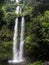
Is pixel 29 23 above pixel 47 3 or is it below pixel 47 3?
below

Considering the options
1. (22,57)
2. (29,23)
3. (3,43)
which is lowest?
(22,57)

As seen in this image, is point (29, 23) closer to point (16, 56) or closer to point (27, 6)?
point (27, 6)

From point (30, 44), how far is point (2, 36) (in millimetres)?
3010

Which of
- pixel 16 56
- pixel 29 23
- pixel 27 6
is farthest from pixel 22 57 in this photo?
pixel 27 6

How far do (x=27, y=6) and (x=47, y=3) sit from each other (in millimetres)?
1864

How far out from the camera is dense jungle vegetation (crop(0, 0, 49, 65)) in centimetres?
1473

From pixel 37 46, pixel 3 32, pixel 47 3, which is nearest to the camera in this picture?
pixel 37 46

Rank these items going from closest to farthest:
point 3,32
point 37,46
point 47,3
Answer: point 37,46
point 47,3
point 3,32

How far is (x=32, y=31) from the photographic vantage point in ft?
50.7

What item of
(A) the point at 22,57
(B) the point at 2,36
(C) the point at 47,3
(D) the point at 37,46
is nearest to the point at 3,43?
(B) the point at 2,36

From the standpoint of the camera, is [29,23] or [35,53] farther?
[29,23]

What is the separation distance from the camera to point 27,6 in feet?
56.6

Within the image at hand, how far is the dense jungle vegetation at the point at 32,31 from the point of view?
580 inches

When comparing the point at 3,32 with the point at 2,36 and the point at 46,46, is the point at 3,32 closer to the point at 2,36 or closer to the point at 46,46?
the point at 2,36
